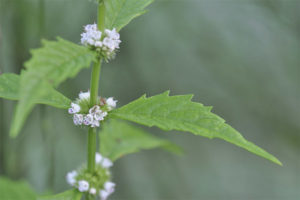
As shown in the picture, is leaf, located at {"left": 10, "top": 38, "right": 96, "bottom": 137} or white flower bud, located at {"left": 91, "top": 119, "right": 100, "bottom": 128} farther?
white flower bud, located at {"left": 91, "top": 119, "right": 100, "bottom": 128}

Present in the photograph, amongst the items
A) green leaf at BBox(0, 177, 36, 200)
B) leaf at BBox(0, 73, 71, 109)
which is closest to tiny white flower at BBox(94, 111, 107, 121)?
leaf at BBox(0, 73, 71, 109)

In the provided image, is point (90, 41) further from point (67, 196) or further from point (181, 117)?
point (67, 196)

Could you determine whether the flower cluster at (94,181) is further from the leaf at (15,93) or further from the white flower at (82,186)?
the leaf at (15,93)

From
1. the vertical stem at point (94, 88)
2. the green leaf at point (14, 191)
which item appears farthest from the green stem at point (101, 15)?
the green leaf at point (14, 191)

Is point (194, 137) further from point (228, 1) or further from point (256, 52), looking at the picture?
point (228, 1)

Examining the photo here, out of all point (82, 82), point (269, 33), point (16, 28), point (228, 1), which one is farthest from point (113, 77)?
point (269, 33)

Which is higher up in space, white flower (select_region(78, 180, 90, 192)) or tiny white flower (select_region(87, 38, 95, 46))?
tiny white flower (select_region(87, 38, 95, 46))

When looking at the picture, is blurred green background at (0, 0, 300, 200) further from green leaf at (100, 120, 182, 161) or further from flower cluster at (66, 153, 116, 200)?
flower cluster at (66, 153, 116, 200)
